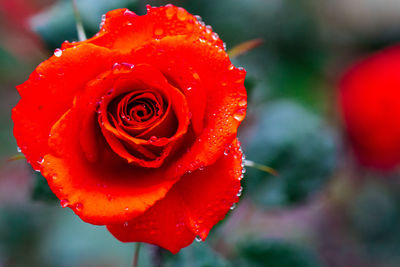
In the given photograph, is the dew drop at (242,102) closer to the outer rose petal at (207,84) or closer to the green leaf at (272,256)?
the outer rose petal at (207,84)

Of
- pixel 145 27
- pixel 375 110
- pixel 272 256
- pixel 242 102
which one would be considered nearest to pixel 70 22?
pixel 145 27

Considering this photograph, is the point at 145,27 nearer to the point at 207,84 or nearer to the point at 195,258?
the point at 207,84

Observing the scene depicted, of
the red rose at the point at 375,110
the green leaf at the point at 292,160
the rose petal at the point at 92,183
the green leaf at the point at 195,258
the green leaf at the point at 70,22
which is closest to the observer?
the rose petal at the point at 92,183

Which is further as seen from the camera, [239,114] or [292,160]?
[292,160]

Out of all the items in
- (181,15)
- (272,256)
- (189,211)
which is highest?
(181,15)

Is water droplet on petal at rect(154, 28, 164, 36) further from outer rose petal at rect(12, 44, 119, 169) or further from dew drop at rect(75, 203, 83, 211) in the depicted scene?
dew drop at rect(75, 203, 83, 211)

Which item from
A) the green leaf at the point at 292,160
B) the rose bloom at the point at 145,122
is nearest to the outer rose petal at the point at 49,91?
the rose bloom at the point at 145,122
